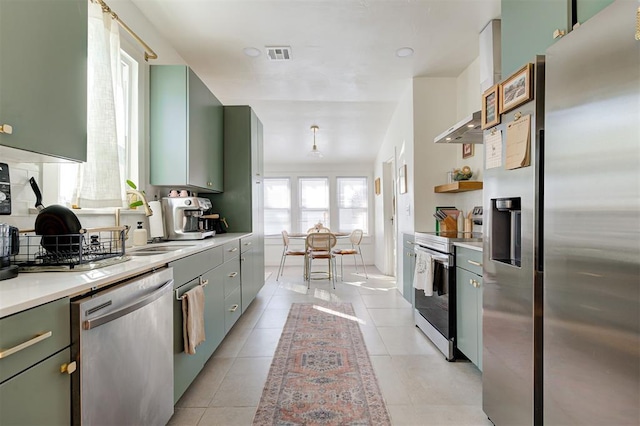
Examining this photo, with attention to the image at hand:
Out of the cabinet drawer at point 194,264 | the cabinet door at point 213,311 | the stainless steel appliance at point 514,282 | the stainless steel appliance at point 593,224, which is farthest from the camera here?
the cabinet door at point 213,311

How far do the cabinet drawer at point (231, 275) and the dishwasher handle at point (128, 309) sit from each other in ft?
3.18

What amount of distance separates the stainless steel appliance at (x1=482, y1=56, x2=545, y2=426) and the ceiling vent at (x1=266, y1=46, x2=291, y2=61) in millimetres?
2208

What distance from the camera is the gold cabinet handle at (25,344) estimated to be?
0.72 meters

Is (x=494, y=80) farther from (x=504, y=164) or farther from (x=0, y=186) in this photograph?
(x=0, y=186)

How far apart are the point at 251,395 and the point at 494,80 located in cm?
296

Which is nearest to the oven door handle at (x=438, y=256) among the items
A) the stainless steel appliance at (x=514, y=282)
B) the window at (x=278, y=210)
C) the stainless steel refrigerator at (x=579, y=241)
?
the stainless steel appliance at (x=514, y=282)

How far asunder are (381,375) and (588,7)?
2.20 metres

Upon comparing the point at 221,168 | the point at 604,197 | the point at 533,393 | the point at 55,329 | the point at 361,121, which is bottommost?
the point at 533,393

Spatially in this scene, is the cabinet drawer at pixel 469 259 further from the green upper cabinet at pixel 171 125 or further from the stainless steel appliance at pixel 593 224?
the green upper cabinet at pixel 171 125

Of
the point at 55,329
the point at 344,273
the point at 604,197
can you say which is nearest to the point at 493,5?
the point at 604,197

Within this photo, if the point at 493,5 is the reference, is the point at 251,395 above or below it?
below

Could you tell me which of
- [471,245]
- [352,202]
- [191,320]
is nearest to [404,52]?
[471,245]

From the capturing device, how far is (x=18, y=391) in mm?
778

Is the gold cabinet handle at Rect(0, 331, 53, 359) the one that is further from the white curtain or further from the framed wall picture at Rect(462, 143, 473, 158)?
the framed wall picture at Rect(462, 143, 473, 158)
